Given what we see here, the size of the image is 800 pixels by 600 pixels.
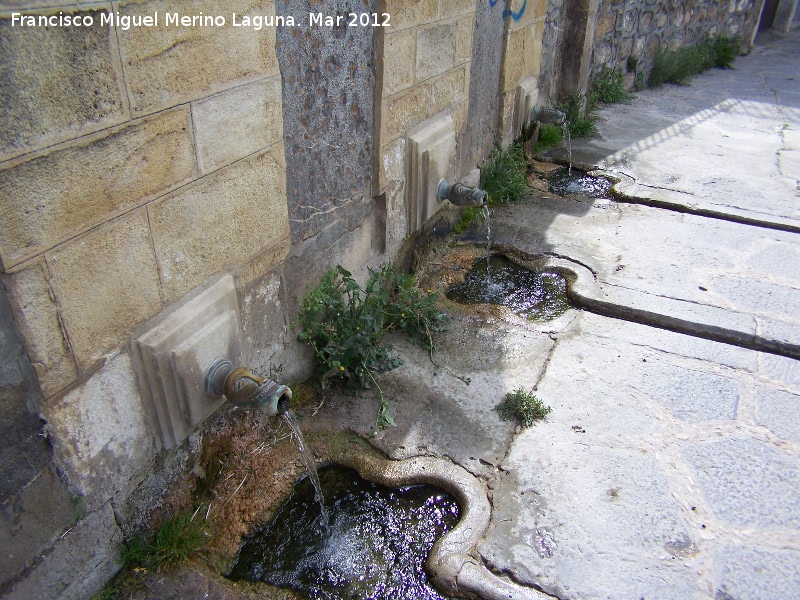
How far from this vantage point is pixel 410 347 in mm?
3576

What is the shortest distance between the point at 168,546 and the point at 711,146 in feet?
19.9

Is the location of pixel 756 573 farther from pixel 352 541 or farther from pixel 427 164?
pixel 427 164

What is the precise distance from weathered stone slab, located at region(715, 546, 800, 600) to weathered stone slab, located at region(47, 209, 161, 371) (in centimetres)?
220

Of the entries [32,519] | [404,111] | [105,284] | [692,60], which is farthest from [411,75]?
[692,60]

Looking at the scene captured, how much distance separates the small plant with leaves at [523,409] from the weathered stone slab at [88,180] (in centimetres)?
174

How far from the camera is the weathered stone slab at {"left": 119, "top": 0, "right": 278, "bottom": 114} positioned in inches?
77.6

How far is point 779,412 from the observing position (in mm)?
3178

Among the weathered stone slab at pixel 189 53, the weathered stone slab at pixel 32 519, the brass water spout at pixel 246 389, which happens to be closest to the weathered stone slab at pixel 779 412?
the brass water spout at pixel 246 389

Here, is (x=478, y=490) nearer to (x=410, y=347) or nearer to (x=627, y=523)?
(x=627, y=523)

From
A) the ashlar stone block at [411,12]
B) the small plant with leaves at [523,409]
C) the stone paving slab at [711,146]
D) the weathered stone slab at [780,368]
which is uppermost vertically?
the ashlar stone block at [411,12]

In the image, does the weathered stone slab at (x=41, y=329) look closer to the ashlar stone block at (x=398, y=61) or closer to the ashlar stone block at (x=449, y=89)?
the ashlar stone block at (x=398, y=61)

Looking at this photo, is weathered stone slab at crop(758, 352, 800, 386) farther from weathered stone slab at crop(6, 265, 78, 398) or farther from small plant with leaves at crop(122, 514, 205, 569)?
weathered stone slab at crop(6, 265, 78, 398)

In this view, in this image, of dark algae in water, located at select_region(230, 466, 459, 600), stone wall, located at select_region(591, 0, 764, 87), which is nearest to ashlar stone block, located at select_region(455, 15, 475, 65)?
dark algae in water, located at select_region(230, 466, 459, 600)

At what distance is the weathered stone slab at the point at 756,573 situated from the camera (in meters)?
2.34
